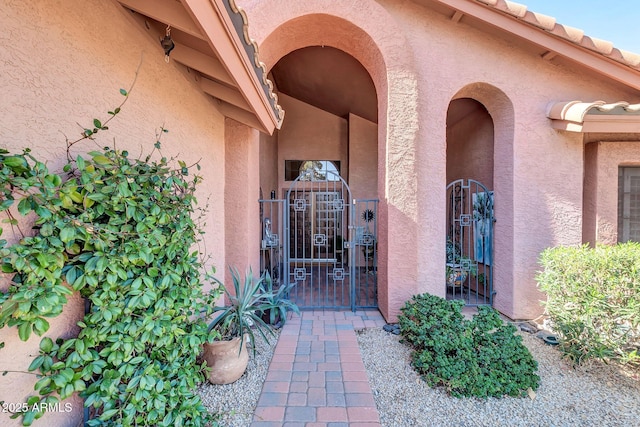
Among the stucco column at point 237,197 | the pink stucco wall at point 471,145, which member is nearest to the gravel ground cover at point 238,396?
the stucco column at point 237,197

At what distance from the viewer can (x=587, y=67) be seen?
4766 millimetres

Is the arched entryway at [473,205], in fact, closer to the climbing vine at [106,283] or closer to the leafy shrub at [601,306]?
the leafy shrub at [601,306]

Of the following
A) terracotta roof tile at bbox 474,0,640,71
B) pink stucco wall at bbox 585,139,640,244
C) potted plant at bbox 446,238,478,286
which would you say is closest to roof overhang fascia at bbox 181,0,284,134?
terracotta roof tile at bbox 474,0,640,71

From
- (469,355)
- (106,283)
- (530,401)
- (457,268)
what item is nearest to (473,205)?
(457,268)

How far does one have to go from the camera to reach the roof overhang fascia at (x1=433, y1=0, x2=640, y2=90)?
15.3ft

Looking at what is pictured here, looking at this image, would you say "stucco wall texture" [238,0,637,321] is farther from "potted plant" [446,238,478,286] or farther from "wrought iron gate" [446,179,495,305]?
"potted plant" [446,238,478,286]

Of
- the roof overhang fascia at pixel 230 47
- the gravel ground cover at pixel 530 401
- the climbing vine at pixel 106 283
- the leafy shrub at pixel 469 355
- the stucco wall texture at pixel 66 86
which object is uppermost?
the roof overhang fascia at pixel 230 47

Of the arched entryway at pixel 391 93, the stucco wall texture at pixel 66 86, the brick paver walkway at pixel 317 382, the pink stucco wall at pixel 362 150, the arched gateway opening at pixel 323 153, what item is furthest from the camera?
the pink stucco wall at pixel 362 150

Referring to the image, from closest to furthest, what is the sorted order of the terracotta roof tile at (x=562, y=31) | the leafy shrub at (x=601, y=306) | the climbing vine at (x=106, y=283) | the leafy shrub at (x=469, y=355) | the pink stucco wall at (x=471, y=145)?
the climbing vine at (x=106, y=283)
the leafy shrub at (x=469, y=355)
the leafy shrub at (x=601, y=306)
the terracotta roof tile at (x=562, y=31)
the pink stucco wall at (x=471, y=145)

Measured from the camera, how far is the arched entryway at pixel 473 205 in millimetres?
5676

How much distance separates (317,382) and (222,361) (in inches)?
46.7

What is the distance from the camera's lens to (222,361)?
3.22 metres

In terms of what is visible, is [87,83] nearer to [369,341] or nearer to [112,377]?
[112,377]

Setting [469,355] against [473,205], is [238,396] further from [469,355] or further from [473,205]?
[473,205]
